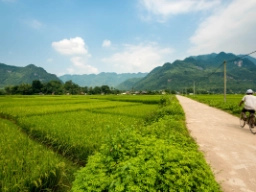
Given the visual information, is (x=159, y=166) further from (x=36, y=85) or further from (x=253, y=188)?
(x=36, y=85)

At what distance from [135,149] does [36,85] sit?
3804 inches

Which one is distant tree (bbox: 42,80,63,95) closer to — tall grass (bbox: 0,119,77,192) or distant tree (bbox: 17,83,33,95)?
distant tree (bbox: 17,83,33,95)

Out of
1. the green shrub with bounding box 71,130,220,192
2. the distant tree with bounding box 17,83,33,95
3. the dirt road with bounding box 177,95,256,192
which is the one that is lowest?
the dirt road with bounding box 177,95,256,192

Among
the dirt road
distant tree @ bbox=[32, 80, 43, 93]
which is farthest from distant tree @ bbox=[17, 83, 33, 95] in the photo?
the dirt road

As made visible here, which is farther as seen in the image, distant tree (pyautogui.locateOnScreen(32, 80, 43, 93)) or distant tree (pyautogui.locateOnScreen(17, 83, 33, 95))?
distant tree (pyautogui.locateOnScreen(32, 80, 43, 93))

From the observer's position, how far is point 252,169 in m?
4.09

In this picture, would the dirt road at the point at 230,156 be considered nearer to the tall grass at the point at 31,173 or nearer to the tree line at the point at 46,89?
the tall grass at the point at 31,173

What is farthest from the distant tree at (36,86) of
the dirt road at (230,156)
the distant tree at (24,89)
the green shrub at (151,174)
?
the green shrub at (151,174)

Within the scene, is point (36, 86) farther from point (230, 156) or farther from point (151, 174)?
point (151, 174)

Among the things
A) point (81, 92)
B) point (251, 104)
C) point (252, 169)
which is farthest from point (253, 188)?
point (81, 92)

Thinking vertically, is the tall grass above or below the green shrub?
below

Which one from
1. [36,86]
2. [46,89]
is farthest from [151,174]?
[46,89]

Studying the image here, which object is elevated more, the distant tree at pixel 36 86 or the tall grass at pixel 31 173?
the distant tree at pixel 36 86

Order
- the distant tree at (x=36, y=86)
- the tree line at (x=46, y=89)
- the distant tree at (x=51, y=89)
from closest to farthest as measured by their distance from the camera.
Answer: the tree line at (x=46, y=89) < the distant tree at (x=36, y=86) < the distant tree at (x=51, y=89)
